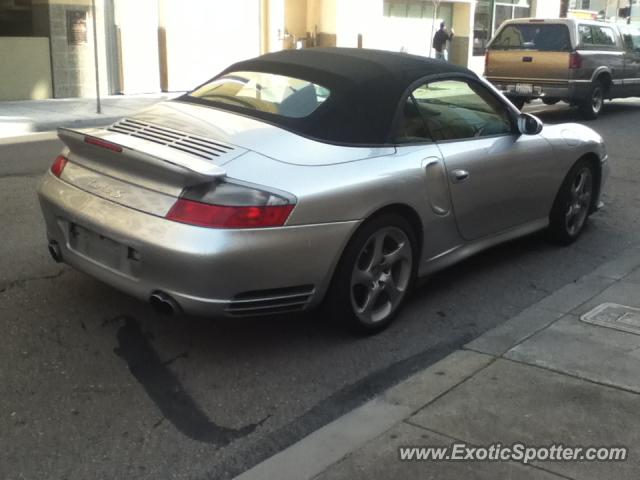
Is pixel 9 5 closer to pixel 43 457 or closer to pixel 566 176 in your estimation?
pixel 566 176

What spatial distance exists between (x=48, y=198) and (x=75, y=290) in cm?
77

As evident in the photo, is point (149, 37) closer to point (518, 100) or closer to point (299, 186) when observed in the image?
point (518, 100)

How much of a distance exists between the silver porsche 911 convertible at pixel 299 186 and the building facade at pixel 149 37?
1017 centimetres

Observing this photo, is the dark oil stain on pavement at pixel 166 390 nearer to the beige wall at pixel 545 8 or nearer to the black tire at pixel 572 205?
the black tire at pixel 572 205

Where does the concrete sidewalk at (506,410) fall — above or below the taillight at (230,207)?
below

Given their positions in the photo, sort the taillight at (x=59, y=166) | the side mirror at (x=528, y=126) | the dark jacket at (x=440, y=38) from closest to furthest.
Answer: the taillight at (x=59, y=166)
the side mirror at (x=528, y=126)
the dark jacket at (x=440, y=38)

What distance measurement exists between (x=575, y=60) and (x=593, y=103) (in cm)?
112

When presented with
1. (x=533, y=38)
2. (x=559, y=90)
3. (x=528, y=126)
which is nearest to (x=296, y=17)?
(x=533, y=38)

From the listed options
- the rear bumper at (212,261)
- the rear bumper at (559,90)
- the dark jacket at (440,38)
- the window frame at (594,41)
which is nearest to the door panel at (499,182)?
the rear bumper at (212,261)

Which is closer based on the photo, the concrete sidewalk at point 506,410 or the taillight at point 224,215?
the concrete sidewalk at point 506,410

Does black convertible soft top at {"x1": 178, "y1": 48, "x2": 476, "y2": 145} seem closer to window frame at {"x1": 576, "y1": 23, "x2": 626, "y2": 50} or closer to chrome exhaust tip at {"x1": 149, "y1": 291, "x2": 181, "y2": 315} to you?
chrome exhaust tip at {"x1": 149, "y1": 291, "x2": 181, "y2": 315}

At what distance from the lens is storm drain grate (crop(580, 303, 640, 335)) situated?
457 cm

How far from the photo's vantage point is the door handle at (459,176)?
4831 mm

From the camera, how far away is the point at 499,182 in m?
5.26
